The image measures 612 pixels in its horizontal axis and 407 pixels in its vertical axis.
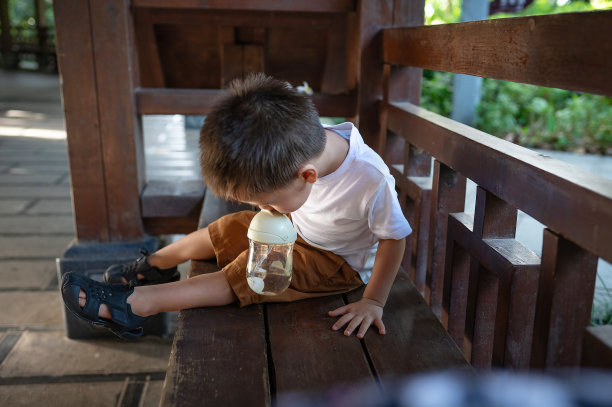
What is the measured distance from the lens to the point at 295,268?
5.05 feet

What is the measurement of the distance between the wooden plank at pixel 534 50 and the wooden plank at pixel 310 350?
A: 2.00 ft

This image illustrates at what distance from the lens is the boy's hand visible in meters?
1.31

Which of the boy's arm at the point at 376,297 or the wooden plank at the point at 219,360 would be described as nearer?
the wooden plank at the point at 219,360

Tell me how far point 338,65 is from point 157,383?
1.68m

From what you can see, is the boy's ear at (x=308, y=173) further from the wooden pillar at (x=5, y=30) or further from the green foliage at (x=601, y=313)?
the wooden pillar at (x=5, y=30)

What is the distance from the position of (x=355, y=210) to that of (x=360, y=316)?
272 millimetres

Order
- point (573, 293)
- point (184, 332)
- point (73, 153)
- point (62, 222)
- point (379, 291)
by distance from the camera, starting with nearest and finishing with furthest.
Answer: point (573, 293)
point (184, 332)
point (379, 291)
point (73, 153)
point (62, 222)

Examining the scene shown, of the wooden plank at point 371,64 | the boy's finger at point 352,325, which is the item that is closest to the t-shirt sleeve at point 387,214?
the boy's finger at point 352,325

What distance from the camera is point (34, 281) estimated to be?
2795 mm

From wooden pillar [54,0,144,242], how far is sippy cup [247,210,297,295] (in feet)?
3.23

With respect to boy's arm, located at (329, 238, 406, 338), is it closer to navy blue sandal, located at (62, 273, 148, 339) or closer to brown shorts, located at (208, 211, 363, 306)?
brown shorts, located at (208, 211, 363, 306)

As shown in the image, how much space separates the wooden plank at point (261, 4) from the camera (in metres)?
2.21

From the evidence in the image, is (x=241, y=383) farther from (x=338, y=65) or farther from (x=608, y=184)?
(x=338, y=65)

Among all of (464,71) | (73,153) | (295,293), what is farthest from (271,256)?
(73,153)
